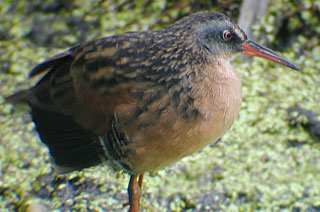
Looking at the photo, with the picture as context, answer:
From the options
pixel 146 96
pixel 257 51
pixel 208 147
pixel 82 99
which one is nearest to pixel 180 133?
pixel 146 96

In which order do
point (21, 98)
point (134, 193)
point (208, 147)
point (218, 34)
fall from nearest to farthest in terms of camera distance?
1. point (218, 34)
2. point (134, 193)
3. point (21, 98)
4. point (208, 147)

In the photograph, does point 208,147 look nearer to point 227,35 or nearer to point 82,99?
point 227,35

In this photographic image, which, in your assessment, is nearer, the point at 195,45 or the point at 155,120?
the point at 155,120

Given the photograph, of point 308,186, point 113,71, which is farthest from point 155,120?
point 308,186

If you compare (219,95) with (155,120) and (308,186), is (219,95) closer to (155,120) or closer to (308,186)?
(155,120)

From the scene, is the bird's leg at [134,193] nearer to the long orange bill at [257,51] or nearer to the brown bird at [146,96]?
the brown bird at [146,96]

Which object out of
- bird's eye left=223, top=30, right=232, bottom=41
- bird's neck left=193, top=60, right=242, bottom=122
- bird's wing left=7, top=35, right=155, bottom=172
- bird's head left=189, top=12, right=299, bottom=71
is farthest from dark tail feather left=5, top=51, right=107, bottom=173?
bird's eye left=223, top=30, right=232, bottom=41
